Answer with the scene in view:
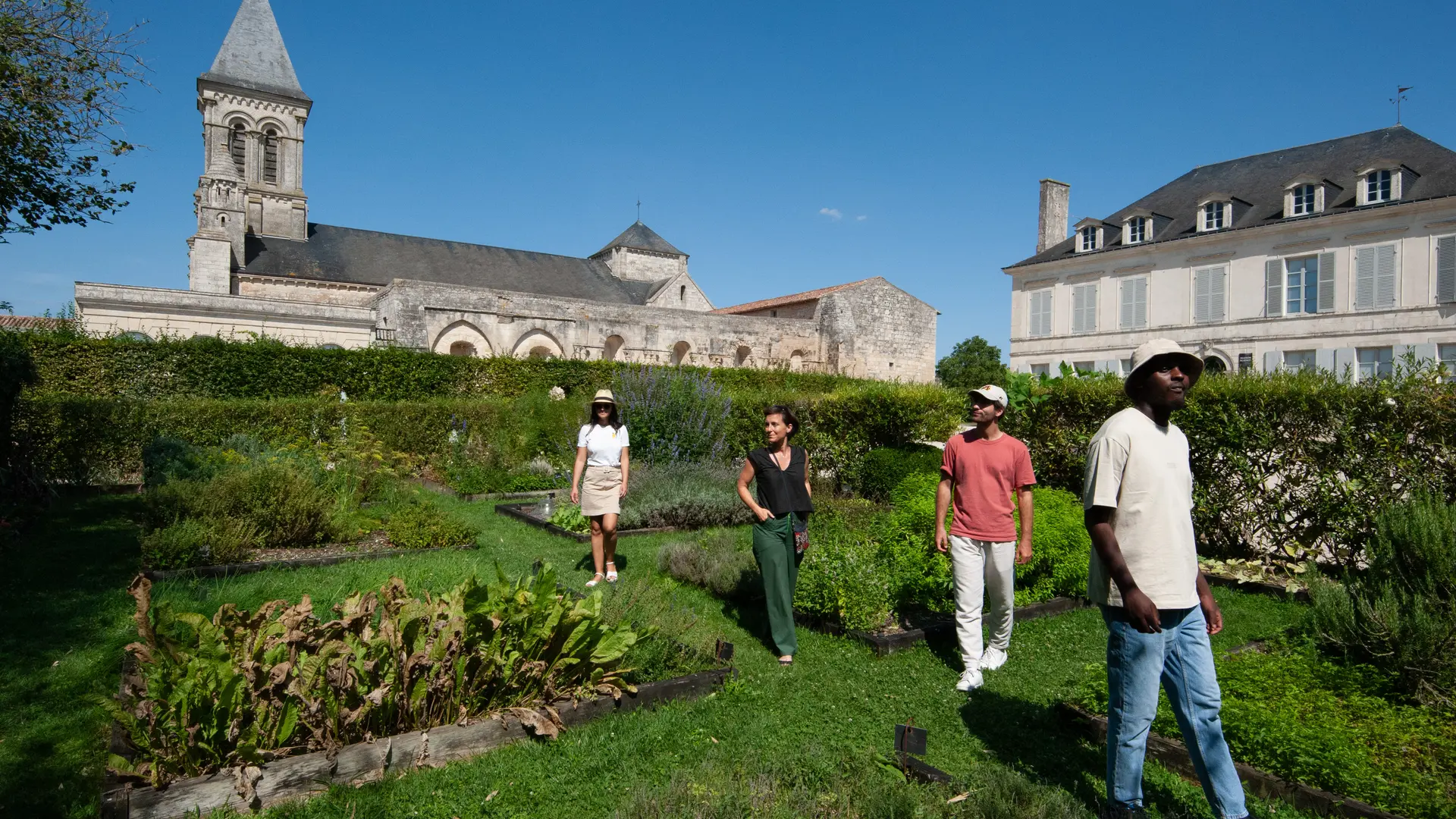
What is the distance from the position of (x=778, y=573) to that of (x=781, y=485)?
0.53 m

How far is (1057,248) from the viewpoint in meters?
32.1

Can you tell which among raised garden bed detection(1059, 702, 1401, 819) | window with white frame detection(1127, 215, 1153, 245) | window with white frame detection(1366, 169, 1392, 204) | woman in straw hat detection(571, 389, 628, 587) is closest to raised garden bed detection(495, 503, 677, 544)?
woman in straw hat detection(571, 389, 628, 587)

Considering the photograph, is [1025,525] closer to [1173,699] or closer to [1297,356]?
[1173,699]

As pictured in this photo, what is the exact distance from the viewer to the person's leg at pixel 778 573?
4.68 meters

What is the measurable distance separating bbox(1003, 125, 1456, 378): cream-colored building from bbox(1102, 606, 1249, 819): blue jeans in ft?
68.4

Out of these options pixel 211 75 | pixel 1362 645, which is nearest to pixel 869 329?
pixel 1362 645

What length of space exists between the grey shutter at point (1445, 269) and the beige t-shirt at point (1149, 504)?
27.4 m

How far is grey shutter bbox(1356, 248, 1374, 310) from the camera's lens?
2373cm

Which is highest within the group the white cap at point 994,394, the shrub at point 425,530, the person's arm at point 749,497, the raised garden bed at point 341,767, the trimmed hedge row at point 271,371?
the trimmed hedge row at point 271,371

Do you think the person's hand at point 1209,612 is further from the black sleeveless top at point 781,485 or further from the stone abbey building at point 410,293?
the stone abbey building at point 410,293

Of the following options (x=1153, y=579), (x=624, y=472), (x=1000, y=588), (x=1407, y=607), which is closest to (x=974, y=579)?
(x=1000, y=588)

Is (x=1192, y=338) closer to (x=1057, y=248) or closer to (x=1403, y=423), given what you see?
(x=1057, y=248)

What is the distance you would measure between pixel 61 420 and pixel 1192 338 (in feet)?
102

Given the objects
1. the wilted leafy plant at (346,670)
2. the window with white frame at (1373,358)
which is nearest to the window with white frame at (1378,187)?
the window with white frame at (1373,358)
